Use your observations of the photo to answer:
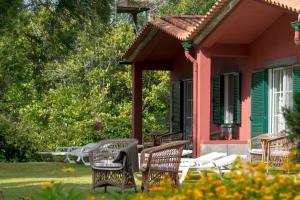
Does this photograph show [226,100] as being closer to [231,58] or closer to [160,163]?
[231,58]

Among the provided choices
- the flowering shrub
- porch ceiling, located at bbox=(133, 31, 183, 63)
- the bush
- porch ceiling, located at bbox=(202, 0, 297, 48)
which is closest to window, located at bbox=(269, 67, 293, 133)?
porch ceiling, located at bbox=(202, 0, 297, 48)

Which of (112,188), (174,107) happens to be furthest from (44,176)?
(174,107)

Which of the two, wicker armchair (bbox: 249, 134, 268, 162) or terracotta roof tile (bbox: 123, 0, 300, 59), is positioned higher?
terracotta roof tile (bbox: 123, 0, 300, 59)

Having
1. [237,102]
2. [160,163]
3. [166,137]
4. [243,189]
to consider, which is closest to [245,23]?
[237,102]

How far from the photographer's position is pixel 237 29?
14.6 meters

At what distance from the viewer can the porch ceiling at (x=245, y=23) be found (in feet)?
44.5

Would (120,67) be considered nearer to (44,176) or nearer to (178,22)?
(178,22)

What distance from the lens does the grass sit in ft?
33.5

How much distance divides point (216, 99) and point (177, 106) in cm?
288

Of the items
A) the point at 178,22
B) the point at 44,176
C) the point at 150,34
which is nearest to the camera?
the point at 44,176

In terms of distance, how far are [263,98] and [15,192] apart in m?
6.34

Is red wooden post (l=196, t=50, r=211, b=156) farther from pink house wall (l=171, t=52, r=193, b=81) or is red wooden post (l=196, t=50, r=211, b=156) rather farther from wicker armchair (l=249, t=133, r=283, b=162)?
pink house wall (l=171, t=52, r=193, b=81)

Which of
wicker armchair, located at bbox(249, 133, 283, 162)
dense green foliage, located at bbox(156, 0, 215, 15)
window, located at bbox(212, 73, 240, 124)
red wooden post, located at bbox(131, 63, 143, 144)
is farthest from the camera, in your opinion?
dense green foliage, located at bbox(156, 0, 215, 15)

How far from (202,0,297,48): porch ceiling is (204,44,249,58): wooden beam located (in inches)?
3.7
